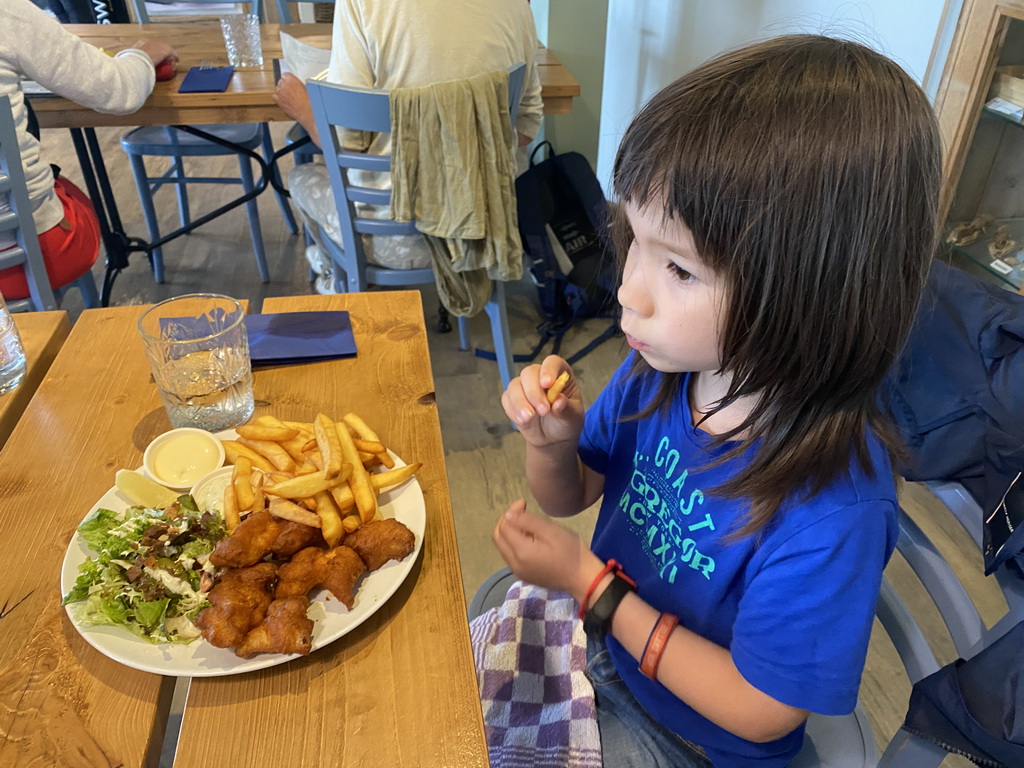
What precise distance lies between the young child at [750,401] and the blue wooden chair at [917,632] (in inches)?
3.4

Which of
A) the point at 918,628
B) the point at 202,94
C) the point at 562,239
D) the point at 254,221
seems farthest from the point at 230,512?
the point at 254,221

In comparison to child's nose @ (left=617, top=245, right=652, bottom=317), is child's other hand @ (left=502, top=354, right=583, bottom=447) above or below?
below

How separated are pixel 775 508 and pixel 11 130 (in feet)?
6.35

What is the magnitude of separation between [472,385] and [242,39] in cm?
136

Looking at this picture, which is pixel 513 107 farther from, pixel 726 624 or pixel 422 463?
pixel 726 624

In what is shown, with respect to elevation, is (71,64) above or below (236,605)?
above

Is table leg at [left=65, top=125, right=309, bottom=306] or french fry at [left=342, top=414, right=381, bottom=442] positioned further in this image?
table leg at [left=65, top=125, right=309, bottom=306]

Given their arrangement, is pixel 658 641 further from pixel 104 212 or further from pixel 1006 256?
pixel 104 212

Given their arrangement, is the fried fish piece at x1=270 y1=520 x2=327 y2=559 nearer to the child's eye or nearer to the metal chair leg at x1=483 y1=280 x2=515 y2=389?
the child's eye

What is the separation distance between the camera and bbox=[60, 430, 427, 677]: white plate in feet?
2.24

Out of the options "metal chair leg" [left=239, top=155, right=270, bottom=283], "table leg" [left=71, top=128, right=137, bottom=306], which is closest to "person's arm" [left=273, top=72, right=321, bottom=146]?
"metal chair leg" [left=239, top=155, right=270, bottom=283]

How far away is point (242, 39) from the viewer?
2361 millimetres

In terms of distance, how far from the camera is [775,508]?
75 centimetres

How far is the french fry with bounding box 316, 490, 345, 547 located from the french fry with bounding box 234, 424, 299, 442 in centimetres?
12
